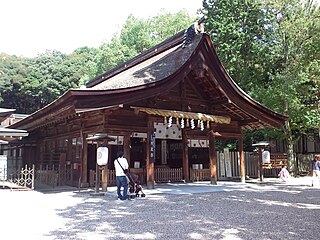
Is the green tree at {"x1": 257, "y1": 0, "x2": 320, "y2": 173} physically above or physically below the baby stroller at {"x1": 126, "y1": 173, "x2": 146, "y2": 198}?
above

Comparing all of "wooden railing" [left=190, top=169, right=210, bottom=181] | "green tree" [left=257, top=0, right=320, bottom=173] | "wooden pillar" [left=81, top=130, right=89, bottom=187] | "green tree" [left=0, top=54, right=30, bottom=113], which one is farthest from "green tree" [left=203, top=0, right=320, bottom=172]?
"green tree" [left=0, top=54, right=30, bottom=113]

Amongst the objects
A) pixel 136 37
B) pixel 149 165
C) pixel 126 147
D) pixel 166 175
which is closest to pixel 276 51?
pixel 166 175

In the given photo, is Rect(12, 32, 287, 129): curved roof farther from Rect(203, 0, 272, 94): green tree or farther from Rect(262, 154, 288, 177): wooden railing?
Rect(203, 0, 272, 94): green tree

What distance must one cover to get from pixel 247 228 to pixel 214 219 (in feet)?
2.96

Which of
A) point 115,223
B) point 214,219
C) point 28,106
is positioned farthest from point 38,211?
point 28,106

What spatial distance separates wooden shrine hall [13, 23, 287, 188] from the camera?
11297 mm

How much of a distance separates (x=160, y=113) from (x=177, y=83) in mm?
1446

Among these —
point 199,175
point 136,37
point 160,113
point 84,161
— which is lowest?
point 199,175

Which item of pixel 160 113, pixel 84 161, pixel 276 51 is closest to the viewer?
pixel 160 113

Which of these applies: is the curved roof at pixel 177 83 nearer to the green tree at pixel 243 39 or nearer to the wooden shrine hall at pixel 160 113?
the wooden shrine hall at pixel 160 113

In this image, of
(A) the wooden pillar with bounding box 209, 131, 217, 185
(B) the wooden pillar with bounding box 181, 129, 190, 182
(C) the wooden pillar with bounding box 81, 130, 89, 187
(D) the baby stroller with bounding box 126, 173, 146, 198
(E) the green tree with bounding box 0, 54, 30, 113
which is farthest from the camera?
(E) the green tree with bounding box 0, 54, 30, 113

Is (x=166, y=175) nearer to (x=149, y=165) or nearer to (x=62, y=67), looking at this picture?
(x=149, y=165)

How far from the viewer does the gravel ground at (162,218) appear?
518 centimetres

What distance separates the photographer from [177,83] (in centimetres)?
1223
